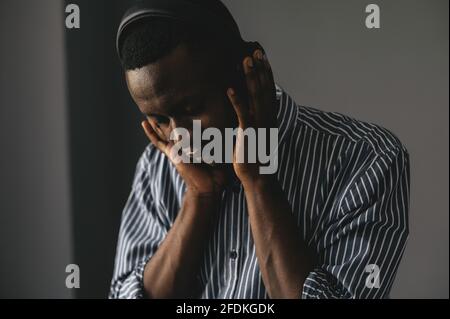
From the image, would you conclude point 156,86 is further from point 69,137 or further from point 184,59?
point 69,137

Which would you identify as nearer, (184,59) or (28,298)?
(184,59)

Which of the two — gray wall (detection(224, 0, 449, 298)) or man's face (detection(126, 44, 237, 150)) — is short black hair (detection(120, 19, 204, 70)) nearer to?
man's face (detection(126, 44, 237, 150))

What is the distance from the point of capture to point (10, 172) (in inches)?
39.5

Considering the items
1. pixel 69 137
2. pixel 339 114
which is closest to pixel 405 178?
pixel 339 114

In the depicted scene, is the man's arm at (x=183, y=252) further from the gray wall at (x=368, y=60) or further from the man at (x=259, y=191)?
the gray wall at (x=368, y=60)

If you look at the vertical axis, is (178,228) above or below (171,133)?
below

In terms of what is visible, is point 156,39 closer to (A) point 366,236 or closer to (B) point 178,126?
(B) point 178,126

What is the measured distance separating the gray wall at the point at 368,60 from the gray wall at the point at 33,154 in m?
0.33

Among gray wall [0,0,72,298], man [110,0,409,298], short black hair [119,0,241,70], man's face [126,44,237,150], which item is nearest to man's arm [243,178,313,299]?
man [110,0,409,298]

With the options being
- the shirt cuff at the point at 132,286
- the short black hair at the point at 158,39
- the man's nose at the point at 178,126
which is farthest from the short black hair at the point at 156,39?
the shirt cuff at the point at 132,286

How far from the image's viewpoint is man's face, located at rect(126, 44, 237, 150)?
0.83 m

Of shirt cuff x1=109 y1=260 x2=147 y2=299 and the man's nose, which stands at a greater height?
the man's nose

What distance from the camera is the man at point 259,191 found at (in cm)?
85

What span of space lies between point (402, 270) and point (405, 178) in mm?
157
